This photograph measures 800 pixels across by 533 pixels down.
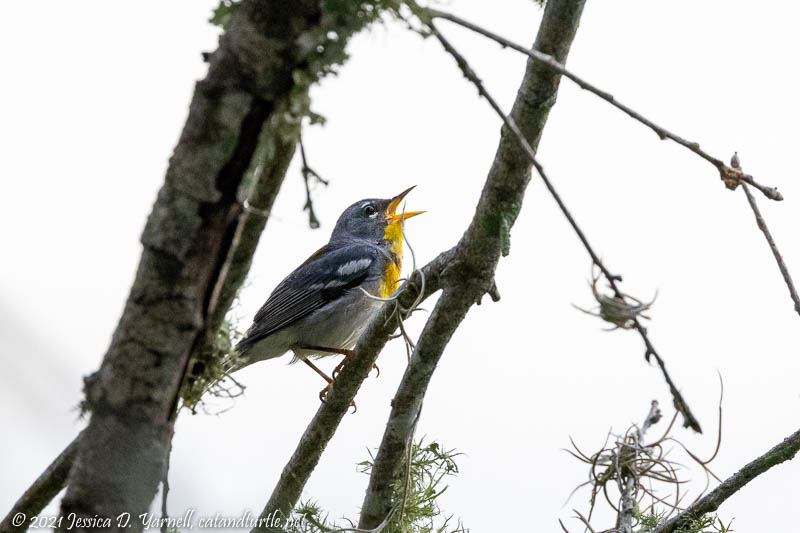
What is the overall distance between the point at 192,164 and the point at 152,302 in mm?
321

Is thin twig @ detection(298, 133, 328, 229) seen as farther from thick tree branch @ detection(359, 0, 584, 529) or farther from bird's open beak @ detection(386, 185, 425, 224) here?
bird's open beak @ detection(386, 185, 425, 224)

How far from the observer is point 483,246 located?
315 centimetres

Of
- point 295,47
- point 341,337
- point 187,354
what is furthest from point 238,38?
point 341,337

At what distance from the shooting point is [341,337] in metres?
6.84

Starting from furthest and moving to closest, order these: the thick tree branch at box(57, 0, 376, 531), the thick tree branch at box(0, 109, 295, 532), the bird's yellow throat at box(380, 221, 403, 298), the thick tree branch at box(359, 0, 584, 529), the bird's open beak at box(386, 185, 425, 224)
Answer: the bird's open beak at box(386, 185, 425, 224) → the bird's yellow throat at box(380, 221, 403, 298) → the thick tree branch at box(359, 0, 584, 529) → the thick tree branch at box(0, 109, 295, 532) → the thick tree branch at box(57, 0, 376, 531)

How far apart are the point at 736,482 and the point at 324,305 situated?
4454mm

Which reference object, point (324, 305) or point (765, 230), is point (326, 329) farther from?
point (765, 230)

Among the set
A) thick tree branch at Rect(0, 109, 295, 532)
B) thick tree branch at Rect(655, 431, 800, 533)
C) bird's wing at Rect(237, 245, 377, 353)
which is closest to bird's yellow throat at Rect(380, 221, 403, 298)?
bird's wing at Rect(237, 245, 377, 353)

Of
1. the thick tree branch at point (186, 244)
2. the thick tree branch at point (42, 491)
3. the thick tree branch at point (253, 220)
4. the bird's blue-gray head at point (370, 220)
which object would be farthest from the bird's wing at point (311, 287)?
the thick tree branch at point (186, 244)

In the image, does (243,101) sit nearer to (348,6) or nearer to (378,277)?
(348,6)

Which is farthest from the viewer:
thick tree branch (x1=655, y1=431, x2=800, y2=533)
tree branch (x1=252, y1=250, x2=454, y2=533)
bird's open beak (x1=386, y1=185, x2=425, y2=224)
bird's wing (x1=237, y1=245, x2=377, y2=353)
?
bird's open beak (x1=386, y1=185, x2=425, y2=224)

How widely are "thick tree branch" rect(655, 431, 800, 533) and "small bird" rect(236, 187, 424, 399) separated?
3.63 meters

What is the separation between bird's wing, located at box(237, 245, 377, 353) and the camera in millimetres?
6793

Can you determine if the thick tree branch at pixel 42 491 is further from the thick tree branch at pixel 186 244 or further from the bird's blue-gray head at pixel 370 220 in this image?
the bird's blue-gray head at pixel 370 220
